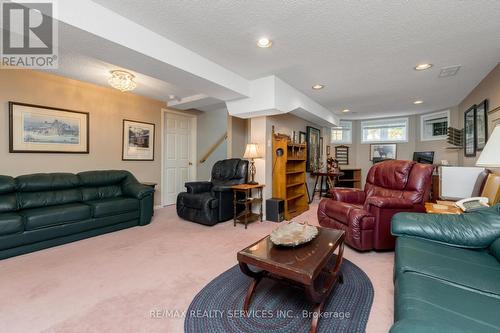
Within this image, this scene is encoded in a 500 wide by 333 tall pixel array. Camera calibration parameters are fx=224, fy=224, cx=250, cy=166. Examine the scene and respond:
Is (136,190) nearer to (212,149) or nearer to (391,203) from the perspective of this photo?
(212,149)

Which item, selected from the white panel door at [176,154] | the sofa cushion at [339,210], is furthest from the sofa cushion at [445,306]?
the white panel door at [176,154]

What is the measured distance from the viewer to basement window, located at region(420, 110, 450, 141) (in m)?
5.51

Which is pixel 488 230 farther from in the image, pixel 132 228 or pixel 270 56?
pixel 132 228

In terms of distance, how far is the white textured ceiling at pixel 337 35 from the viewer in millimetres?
1833

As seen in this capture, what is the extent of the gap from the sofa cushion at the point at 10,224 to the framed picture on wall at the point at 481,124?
5.91 metres

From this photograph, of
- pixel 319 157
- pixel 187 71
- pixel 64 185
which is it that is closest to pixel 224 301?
pixel 187 71

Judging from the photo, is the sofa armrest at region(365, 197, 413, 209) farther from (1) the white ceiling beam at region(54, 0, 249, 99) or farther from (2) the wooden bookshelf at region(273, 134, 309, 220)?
(1) the white ceiling beam at region(54, 0, 249, 99)

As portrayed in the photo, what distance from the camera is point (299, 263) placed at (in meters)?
1.43

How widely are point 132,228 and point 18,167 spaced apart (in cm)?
178

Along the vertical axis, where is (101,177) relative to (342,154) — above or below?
below

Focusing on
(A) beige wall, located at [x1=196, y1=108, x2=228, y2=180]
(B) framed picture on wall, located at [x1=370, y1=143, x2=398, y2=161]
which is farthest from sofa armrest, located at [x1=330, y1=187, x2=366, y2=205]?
(B) framed picture on wall, located at [x1=370, y1=143, x2=398, y2=161]

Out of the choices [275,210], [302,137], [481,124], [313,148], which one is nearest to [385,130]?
[313,148]

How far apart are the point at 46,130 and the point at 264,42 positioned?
11.5 feet

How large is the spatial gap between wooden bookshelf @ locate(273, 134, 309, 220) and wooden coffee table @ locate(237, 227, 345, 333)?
86.7 inches
